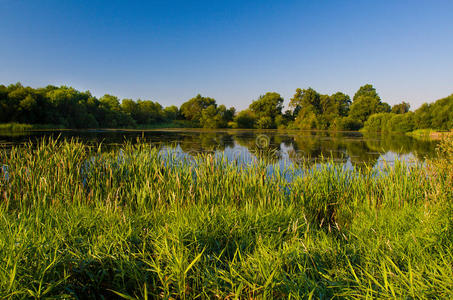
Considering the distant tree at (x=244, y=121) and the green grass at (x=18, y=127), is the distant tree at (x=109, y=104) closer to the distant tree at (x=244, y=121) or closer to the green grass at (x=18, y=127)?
the green grass at (x=18, y=127)

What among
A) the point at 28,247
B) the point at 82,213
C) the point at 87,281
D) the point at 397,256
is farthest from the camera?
the point at 82,213

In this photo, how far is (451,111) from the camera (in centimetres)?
3366

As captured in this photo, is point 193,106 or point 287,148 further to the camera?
point 193,106

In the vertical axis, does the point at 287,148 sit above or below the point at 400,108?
below

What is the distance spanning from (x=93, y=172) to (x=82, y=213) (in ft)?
8.74

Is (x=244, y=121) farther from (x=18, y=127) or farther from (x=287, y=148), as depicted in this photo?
(x=287, y=148)

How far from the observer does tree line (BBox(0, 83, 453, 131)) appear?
3141 centimetres

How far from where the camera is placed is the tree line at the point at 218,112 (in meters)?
31.4

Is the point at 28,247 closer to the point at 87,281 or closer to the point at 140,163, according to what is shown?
the point at 87,281

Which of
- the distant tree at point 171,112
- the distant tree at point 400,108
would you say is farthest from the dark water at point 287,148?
the distant tree at point 400,108

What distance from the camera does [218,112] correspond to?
241 ft

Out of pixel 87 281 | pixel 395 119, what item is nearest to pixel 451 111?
pixel 395 119

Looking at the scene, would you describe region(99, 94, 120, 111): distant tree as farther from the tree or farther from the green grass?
the tree

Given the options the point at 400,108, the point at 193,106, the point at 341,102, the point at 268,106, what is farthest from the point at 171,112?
the point at 400,108
